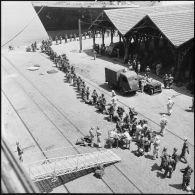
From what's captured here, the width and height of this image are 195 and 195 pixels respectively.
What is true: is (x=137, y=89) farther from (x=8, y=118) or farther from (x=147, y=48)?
(x=147, y=48)

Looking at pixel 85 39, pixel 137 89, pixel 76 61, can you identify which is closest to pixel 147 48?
pixel 76 61

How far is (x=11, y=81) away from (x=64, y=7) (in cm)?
2808

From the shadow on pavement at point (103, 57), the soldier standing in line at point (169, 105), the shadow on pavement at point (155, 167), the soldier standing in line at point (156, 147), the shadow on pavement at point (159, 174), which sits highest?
the shadow on pavement at point (103, 57)

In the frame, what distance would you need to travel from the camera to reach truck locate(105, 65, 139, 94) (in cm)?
2452

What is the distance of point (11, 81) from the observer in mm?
30328

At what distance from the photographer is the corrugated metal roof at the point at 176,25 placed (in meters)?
28.0

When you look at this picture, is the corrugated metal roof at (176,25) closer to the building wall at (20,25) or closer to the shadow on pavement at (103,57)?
the shadow on pavement at (103,57)

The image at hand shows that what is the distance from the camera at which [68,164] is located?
14.6 m

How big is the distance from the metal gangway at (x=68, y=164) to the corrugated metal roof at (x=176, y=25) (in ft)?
52.3

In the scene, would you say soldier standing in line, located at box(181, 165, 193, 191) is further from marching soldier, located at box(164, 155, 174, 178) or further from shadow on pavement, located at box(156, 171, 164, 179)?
shadow on pavement, located at box(156, 171, 164, 179)

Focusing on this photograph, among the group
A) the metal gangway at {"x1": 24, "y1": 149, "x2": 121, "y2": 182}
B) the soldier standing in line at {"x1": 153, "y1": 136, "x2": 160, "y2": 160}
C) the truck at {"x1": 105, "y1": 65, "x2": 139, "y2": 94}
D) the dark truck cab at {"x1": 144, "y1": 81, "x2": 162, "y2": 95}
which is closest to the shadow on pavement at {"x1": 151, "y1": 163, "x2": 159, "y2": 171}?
the soldier standing in line at {"x1": 153, "y1": 136, "x2": 160, "y2": 160}

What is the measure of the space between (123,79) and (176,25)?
992 centimetres

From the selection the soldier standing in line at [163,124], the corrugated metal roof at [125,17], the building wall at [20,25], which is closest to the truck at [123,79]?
the soldier standing in line at [163,124]

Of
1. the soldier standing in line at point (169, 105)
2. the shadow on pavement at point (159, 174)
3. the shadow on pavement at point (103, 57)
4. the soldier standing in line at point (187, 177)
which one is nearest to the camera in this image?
the soldier standing in line at point (187, 177)
